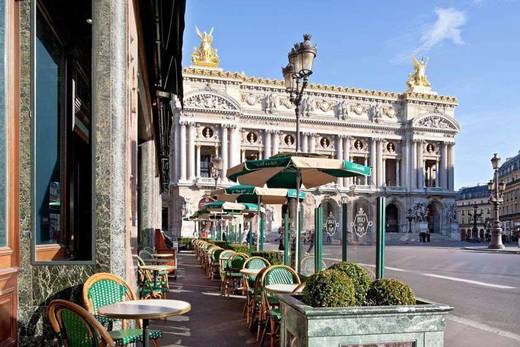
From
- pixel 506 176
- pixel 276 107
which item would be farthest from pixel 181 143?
pixel 506 176

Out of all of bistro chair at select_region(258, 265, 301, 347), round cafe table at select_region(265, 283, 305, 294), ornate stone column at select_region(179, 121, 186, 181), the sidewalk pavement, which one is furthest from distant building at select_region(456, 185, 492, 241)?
round cafe table at select_region(265, 283, 305, 294)

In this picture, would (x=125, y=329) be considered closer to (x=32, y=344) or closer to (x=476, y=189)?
(x=32, y=344)

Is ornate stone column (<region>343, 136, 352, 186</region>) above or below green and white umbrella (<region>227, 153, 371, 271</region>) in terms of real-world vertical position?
above

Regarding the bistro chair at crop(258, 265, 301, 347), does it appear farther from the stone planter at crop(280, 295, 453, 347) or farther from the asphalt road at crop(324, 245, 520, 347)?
the stone planter at crop(280, 295, 453, 347)

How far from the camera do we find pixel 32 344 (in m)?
4.56

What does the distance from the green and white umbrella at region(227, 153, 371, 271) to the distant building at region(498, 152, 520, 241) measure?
88969 millimetres

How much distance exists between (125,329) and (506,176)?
10948 cm

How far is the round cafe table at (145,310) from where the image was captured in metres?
3.90

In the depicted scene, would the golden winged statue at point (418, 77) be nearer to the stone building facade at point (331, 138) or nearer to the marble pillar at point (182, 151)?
the stone building facade at point (331, 138)

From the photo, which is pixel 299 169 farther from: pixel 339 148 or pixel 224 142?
pixel 339 148

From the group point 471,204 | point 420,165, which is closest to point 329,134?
point 420,165

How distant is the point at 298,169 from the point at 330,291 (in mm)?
4803

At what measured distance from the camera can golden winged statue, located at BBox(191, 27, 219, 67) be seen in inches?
2480

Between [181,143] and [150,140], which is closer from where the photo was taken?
[150,140]
